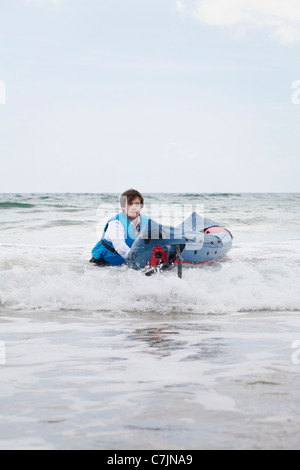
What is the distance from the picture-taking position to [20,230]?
47.0ft

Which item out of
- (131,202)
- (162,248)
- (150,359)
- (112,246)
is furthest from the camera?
(112,246)

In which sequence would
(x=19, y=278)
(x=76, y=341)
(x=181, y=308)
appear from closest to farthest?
(x=76, y=341) → (x=181, y=308) → (x=19, y=278)

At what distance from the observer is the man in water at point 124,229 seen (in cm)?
668

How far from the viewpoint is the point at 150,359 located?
299 cm

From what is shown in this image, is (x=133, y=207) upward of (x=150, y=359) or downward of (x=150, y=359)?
upward

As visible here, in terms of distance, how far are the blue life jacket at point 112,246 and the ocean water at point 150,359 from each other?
1.80ft

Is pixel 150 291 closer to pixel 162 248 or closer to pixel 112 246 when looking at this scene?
pixel 162 248

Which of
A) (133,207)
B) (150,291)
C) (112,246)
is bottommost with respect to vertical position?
(150,291)

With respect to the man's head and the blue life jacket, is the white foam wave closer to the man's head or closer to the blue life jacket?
the blue life jacket

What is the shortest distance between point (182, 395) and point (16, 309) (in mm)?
3330

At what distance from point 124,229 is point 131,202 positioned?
421 millimetres

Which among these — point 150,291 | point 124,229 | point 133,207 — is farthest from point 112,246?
point 150,291
